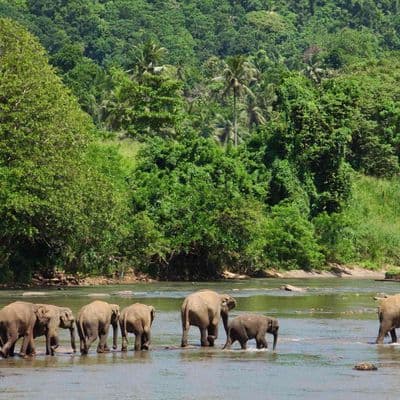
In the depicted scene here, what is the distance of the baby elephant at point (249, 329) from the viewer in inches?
1099

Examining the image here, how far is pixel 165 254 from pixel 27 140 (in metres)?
14.2

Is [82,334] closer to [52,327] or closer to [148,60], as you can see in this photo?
[52,327]

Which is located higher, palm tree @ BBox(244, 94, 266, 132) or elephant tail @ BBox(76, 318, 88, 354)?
palm tree @ BBox(244, 94, 266, 132)

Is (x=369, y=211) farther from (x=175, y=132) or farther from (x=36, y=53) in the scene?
(x=36, y=53)

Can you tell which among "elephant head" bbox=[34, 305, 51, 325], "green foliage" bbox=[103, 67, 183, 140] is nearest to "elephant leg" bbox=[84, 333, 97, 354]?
"elephant head" bbox=[34, 305, 51, 325]

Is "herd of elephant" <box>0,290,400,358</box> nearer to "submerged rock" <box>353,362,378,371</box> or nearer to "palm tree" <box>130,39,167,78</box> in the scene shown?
"submerged rock" <box>353,362,378,371</box>

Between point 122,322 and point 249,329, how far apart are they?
8.82ft

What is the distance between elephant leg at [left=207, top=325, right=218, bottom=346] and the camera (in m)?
28.7

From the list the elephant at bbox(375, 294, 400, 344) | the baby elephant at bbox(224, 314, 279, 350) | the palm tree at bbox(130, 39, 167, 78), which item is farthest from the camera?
the palm tree at bbox(130, 39, 167, 78)

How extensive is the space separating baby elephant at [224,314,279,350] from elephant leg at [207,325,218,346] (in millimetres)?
664

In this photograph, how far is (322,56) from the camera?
15938cm

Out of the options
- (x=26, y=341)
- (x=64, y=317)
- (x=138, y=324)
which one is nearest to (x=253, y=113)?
(x=138, y=324)

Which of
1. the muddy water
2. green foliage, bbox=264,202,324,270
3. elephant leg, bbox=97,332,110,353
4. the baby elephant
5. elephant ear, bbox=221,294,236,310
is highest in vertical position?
green foliage, bbox=264,202,324,270

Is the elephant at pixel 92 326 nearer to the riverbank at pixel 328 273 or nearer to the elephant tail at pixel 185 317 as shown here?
the elephant tail at pixel 185 317
